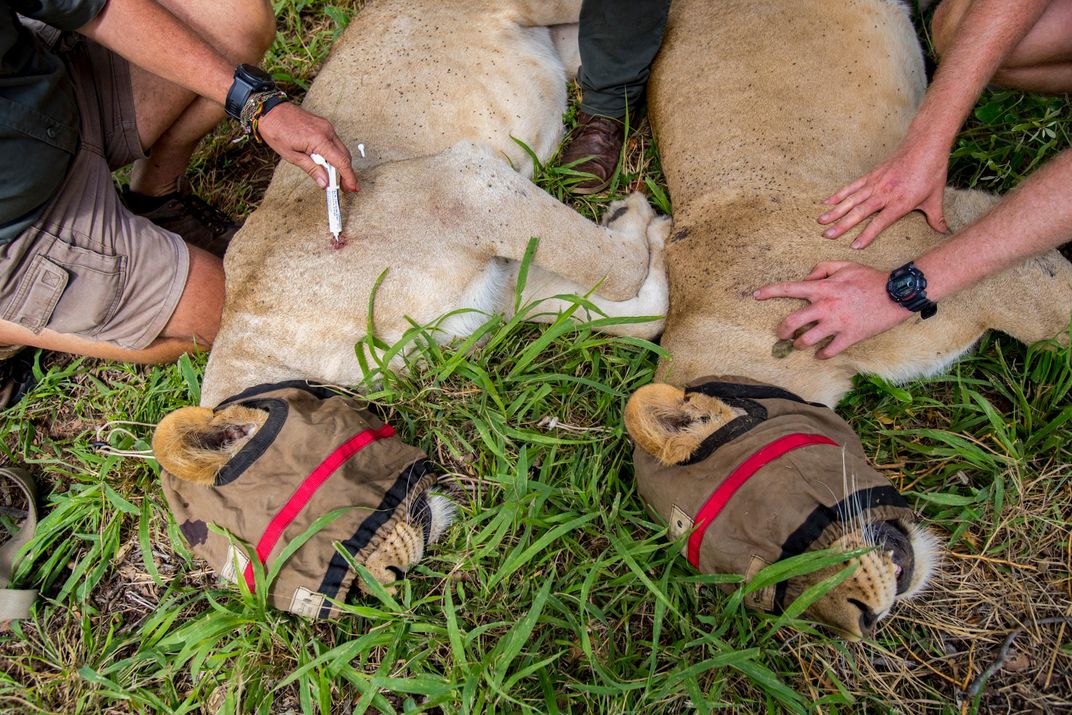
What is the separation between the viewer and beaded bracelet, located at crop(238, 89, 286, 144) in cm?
272

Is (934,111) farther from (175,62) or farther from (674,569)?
(175,62)

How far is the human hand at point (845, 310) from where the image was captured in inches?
96.3

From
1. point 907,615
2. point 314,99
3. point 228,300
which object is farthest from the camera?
point 314,99

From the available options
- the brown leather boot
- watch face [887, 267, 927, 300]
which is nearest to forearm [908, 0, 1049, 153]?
watch face [887, 267, 927, 300]

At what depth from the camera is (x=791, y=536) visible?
199cm

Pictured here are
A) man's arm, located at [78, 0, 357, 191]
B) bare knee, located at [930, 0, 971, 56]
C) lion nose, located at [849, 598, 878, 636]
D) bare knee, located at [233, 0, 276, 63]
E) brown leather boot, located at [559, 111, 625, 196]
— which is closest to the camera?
lion nose, located at [849, 598, 878, 636]

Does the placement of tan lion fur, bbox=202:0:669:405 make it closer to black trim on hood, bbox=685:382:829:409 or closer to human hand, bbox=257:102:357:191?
human hand, bbox=257:102:357:191

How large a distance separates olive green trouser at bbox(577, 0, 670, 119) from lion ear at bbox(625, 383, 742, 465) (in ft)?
5.57

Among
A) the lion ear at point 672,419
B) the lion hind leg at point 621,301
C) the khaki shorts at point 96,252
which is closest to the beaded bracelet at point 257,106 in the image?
the khaki shorts at point 96,252

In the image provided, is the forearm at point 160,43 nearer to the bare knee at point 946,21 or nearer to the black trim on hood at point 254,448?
the black trim on hood at point 254,448

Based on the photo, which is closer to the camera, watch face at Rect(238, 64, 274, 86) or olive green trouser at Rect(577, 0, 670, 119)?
watch face at Rect(238, 64, 274, 86)

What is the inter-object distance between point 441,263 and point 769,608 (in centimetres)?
172

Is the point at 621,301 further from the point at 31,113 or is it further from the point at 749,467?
the point at 31,113

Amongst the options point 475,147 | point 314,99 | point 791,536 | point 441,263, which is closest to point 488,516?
point 441,263
